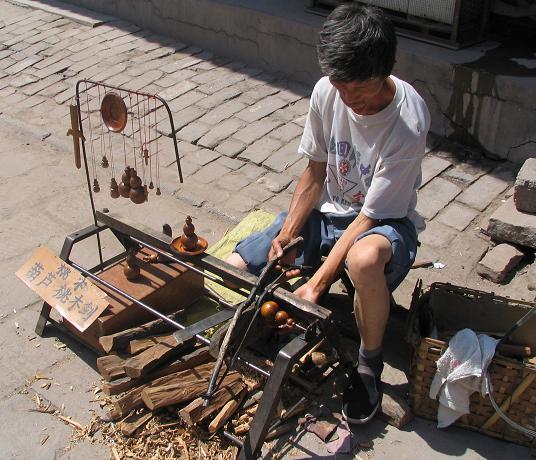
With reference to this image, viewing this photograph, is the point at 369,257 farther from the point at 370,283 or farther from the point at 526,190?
the point at 526,190

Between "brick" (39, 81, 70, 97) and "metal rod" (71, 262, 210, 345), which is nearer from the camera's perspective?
"metal rod" (71, 262, 210, 345)

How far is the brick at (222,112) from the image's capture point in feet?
21.4

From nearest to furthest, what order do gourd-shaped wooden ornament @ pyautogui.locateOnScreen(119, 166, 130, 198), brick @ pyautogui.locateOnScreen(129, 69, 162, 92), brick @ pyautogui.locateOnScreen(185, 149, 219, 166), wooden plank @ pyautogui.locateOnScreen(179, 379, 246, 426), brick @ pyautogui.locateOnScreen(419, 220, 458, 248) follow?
wooden plank @ pyautogui.locateOnScreen(179, 379, 246, 426) → gourd-shaped wooden ornament @ pyautogui.locateOnScreen(119, 166, 130, 198) → brick @ pyautogui.locateOnScreen(419, 220, 458, 248) → brick @ pyautogui.locateOnScreen(185, 149, 219, 166) → brick @ pyautogui.locateOnScreen(129, 69, 162, 92)

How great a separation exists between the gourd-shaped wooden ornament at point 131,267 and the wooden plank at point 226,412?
98cm

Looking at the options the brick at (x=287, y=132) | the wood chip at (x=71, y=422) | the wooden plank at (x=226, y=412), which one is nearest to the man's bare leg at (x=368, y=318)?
the wooden plank at (x=226, y=412)

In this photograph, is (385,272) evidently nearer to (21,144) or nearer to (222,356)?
(222,356)

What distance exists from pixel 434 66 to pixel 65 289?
3.65 m

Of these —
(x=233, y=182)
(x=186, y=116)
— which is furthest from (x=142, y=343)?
(x=186, y=116)

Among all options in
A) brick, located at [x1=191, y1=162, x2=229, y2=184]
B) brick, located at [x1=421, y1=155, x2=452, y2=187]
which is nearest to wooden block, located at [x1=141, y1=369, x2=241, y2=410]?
brick, located at [x1=191, y1=162, x2=229, y2=184]

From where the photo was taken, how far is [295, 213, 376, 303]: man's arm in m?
3.29

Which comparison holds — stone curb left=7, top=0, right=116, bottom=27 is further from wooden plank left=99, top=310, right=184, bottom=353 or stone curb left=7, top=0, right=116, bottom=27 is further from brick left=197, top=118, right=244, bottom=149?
wooden plank left=99, top=310, right=184, bottom=353

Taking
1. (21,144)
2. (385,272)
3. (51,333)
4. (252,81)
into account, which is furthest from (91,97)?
(385,272)

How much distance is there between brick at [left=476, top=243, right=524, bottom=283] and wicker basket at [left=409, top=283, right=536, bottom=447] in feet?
2.92

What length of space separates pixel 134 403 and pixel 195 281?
3.06ft
